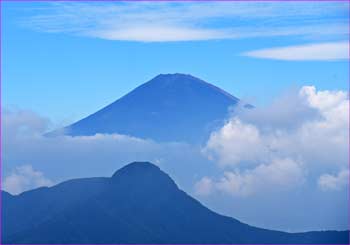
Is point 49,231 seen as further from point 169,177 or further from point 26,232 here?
point 169,177

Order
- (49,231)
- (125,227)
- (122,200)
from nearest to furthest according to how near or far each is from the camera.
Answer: (49,231) → (125,227) → (122,200)

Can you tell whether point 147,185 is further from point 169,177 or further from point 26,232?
point 26,232

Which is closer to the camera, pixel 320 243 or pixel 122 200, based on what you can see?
pixel 320 243

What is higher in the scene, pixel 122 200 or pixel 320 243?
pixel 122 200

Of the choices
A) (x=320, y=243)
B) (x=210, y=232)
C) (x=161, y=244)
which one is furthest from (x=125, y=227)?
(x=320, y=243)

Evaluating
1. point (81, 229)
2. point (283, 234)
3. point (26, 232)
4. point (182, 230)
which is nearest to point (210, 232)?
point (182, 230)

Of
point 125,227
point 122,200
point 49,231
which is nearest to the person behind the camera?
point 49,231
